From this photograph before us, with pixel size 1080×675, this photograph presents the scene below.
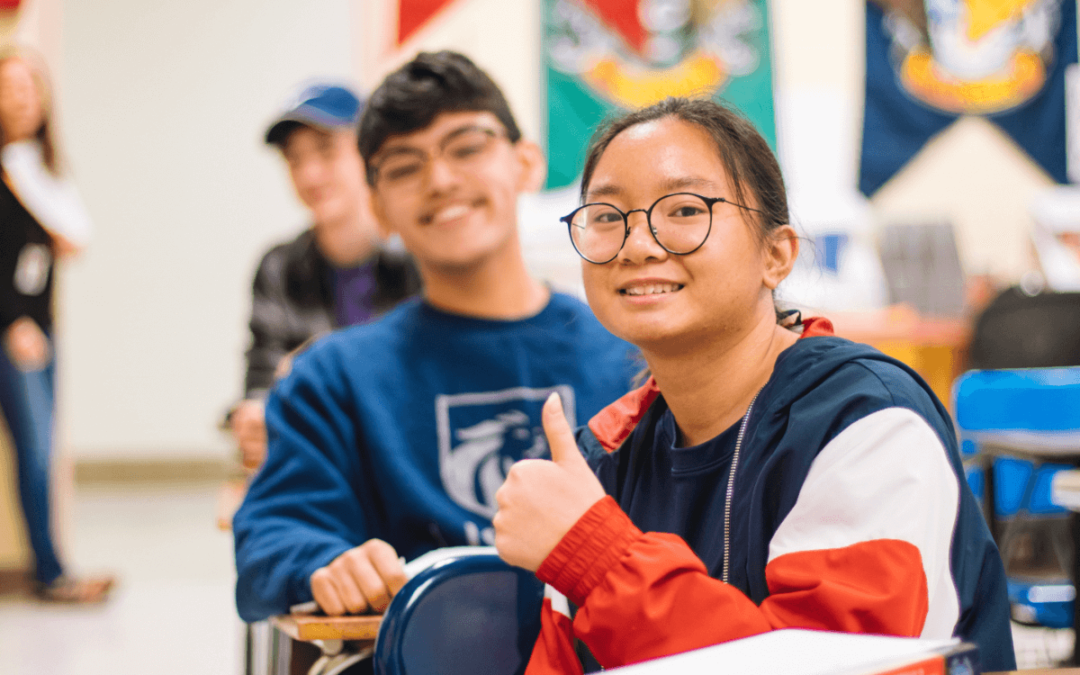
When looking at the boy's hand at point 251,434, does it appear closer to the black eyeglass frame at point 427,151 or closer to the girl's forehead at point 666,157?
the black eyeglass frame at point 427,151

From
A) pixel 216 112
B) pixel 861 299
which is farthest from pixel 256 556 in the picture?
pixel 216 112

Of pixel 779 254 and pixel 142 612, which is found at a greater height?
pixel 779 254

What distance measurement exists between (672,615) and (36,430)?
3534 mm

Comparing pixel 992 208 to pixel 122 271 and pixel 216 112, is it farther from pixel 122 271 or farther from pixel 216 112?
pixel 122 271

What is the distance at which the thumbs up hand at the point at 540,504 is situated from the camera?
714 mm

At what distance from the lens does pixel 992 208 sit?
5559 mm

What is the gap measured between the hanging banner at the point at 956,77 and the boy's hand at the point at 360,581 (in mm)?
5135

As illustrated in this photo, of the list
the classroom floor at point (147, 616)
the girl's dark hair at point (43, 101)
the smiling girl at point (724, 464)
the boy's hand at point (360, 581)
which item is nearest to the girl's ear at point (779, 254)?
the smiling girl at point (724, 464)

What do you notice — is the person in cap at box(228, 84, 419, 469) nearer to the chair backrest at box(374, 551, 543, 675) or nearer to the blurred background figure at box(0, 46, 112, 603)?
the chair backrest at box(374, 551, 543, 675)

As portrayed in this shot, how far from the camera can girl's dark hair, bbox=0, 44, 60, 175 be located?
11.9 ft

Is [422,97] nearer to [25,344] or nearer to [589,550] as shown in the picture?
[589,550]

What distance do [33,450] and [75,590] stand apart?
0.56m

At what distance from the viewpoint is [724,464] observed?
0.81 meters

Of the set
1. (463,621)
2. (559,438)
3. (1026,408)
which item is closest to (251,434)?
(463,621)
